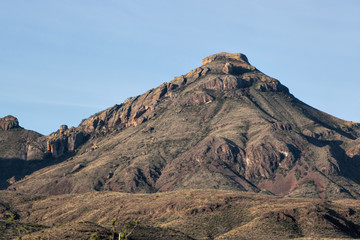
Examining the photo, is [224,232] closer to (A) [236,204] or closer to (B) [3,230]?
(A) [236,204]

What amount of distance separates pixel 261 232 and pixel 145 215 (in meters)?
50.9

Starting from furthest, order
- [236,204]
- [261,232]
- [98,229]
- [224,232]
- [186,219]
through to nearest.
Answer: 1. [236,204]
2. [186,219]
3. [224,232]
4. [261,232]
5. [98,229]

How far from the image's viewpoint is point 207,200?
187 meters

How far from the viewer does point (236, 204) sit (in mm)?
182250

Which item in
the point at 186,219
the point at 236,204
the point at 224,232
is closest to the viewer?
the point at 224,232

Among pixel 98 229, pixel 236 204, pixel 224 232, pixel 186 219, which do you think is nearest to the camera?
pixel 98 229

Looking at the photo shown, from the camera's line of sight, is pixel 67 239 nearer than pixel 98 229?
Yes

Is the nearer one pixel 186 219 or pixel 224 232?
pixel 224 232

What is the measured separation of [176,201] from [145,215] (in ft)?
40.0

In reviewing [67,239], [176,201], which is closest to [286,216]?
[176,201]

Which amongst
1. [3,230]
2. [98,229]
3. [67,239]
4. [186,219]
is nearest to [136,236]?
[98,229]

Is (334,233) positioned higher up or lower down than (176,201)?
lower down

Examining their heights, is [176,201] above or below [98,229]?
above

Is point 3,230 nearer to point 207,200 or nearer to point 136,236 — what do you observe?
point 136,236
